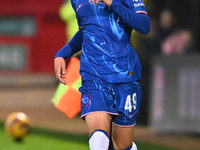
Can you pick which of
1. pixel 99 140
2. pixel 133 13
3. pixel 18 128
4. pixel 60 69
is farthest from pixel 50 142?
pixel 133 13

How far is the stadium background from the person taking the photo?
7.53m

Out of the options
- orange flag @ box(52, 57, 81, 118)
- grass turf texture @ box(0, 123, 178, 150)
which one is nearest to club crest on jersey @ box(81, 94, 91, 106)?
orange flag @ box(52, 57, 81, 118)

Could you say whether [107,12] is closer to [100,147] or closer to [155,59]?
[100,147]

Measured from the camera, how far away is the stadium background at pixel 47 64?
7527mm

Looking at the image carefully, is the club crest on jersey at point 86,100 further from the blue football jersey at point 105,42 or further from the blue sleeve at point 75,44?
the blue sleeve at point 75,44

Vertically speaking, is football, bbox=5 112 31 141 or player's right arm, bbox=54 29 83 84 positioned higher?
player's right arm, bbox=54 29 83 84

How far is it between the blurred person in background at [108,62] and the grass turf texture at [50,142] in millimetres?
2826

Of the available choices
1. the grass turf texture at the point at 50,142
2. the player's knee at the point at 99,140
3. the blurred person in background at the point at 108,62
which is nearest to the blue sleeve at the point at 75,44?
the blurred person in background at the point at 108,62

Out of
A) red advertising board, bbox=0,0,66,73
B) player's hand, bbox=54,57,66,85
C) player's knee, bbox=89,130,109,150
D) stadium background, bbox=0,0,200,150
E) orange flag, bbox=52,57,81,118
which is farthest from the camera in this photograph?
red advertising board, bbox=0,0,66,73

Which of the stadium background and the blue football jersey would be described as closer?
the blue football jersey

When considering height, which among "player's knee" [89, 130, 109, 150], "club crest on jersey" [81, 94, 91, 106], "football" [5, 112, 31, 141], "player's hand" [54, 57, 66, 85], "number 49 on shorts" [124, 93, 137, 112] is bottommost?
"football" [5, 112, 31, 141]

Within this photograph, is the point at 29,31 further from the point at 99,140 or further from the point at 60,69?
the point at 99,140

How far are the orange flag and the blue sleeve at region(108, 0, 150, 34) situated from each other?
1.52 m

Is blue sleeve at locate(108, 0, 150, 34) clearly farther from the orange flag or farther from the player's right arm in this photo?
the orange flag
